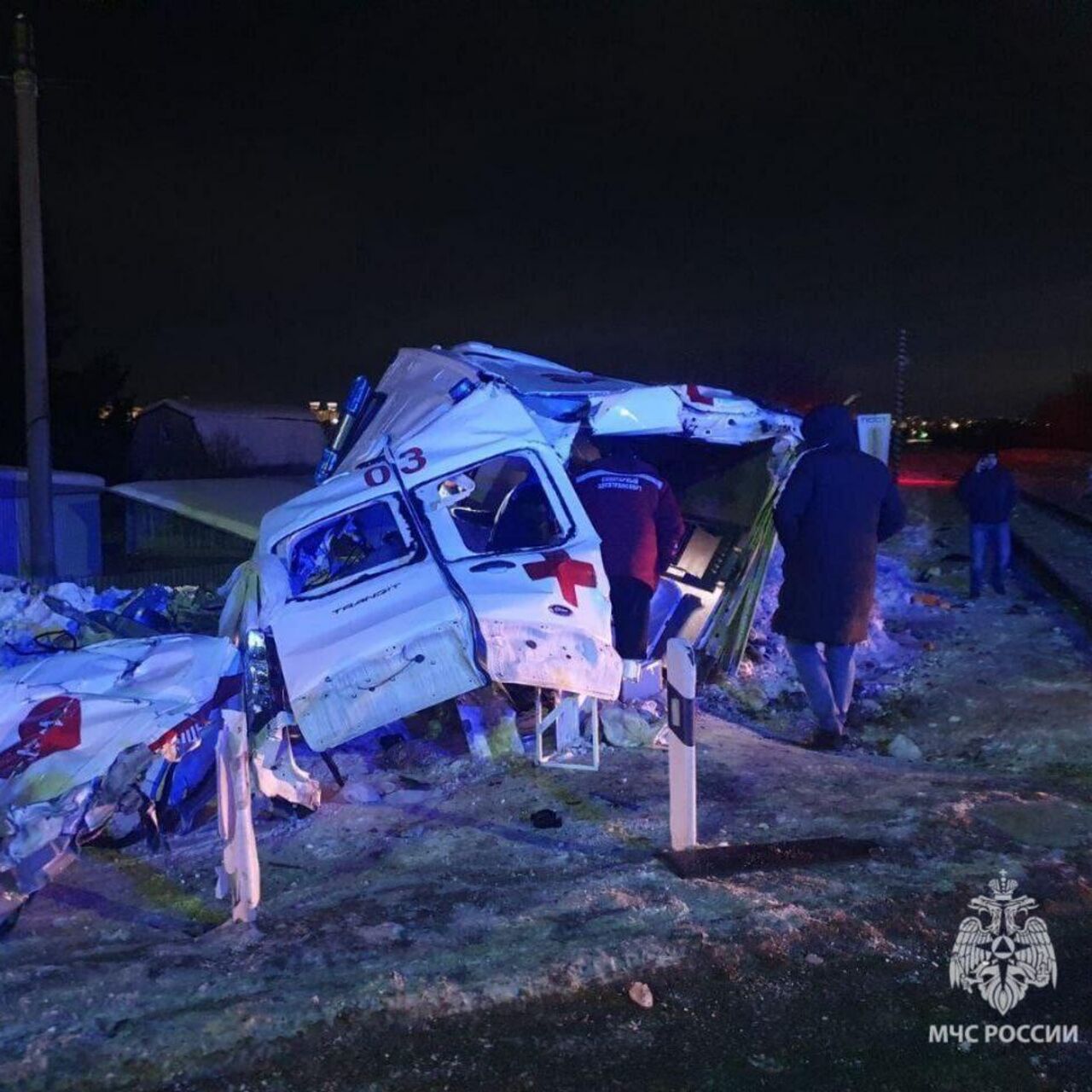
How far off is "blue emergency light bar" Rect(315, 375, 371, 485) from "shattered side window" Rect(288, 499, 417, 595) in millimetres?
546

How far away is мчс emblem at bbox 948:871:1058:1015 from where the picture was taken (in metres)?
3.35

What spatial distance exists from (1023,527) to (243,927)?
17747 millimetres

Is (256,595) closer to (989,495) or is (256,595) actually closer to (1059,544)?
(989,495)

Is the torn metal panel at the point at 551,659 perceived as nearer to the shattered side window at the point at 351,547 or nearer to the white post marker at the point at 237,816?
the shattered side window at the point at 351,547

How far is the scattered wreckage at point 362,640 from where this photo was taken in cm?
448

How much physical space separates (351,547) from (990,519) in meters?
7.28

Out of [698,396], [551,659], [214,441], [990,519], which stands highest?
[698,396]

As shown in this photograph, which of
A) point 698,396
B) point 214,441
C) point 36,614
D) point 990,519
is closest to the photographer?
point 698,396

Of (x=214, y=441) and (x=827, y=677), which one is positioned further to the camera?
(x=214, y=441)

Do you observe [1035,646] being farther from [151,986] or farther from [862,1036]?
[151,986]

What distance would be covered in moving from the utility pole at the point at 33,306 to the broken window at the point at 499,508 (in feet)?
22.4

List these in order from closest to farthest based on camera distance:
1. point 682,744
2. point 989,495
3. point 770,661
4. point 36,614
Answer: point 682,744, point 770,661, point 36,614, point 989,495

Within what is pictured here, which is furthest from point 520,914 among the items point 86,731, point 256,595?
point 256,595

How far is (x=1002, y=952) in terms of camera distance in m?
3.56
